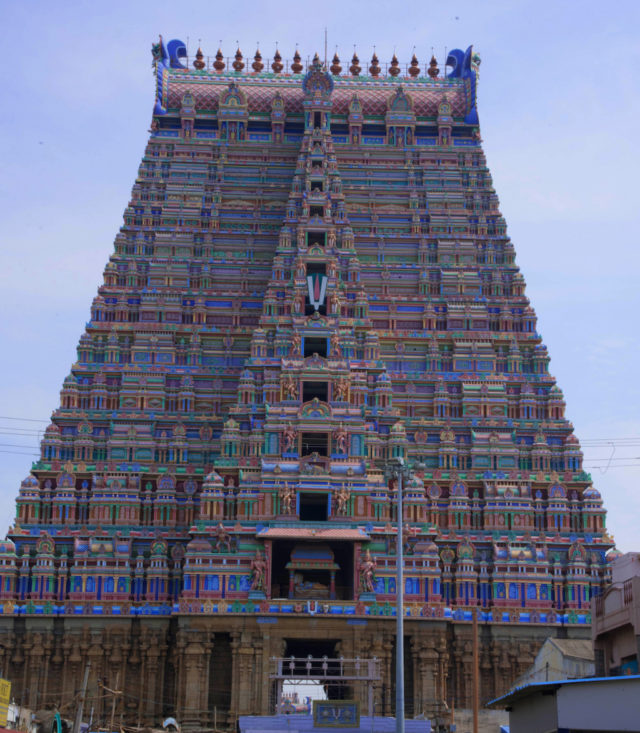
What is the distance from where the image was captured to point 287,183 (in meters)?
105

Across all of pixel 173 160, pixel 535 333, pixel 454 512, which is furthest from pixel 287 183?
pixel 454 512

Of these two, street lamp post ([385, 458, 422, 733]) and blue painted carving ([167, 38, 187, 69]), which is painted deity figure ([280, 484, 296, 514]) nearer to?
street lamp post ([385, 458, 422, 733])

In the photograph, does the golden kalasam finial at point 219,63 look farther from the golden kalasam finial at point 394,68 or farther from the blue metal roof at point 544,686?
the blue metal roof at point 544,686

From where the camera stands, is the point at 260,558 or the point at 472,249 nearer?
the point at 260,558

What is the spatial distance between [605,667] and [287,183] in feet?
183

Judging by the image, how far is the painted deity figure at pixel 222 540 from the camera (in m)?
79.2

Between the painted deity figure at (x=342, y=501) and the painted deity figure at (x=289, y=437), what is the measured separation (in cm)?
423

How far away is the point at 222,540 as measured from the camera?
7925 cm

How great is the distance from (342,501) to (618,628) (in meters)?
26.6

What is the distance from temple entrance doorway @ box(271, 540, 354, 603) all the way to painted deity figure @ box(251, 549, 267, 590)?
1.79m

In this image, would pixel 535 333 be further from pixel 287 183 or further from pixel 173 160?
pixel 173 160

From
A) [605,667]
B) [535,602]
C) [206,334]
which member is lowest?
[605,667]

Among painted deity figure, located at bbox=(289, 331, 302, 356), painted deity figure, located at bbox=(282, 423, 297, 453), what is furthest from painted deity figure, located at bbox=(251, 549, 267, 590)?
painted deity figure, located at bbox=(289, 331, 302, 356)

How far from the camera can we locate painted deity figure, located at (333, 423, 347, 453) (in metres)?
82.2
